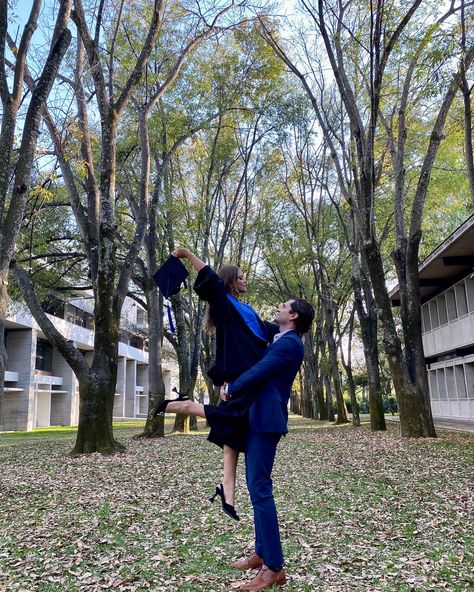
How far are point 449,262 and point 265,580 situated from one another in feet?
58.1

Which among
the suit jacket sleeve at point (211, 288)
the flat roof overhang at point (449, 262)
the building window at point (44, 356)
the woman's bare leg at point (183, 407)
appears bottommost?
the woman's bare leg at point (183, 407)

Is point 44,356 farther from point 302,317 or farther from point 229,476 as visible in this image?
point 302,317

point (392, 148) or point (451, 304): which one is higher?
point (392, 148)

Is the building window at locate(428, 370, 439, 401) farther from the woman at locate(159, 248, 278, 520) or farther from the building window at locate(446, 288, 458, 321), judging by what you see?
the woman at locate(159, 248, 278, 520)

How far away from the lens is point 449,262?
18.7 meters

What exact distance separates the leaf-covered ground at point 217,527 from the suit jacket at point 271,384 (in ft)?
3.33

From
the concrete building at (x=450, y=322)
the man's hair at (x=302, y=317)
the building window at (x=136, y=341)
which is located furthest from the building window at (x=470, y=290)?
the building window at (x=136, y=341)

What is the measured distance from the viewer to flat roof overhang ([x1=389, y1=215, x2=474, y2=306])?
1569cm

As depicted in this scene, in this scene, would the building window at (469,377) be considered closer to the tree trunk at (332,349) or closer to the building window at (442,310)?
the building window at (442,310)

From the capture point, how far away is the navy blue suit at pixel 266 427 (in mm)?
2992

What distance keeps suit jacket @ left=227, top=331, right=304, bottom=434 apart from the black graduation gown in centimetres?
7

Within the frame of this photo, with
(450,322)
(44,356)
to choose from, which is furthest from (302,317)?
(44,356)

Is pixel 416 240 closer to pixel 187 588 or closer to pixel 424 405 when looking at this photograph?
pixel 424 405

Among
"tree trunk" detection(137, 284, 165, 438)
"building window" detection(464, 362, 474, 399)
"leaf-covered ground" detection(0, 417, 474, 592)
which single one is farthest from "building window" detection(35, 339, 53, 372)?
"leaf-covered ground" detection(0, 417, 474, 592)
